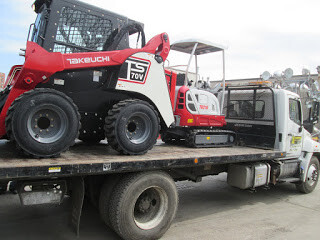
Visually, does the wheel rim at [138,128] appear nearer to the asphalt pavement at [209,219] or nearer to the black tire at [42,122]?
the black tire at [42,122]

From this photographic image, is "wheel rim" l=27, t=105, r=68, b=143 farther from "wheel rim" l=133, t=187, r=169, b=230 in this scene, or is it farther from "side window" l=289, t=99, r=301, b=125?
"side window" l=289, t=99, r=301, b=125

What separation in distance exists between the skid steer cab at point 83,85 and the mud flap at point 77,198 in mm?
474

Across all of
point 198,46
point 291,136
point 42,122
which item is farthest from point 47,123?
point 291,136

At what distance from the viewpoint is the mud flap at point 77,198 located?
12.1 feet

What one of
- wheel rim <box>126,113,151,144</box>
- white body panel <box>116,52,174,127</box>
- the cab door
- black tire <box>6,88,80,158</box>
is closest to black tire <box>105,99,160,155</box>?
wheel rim <box>126,113,151,144</box>

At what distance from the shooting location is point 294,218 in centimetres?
561

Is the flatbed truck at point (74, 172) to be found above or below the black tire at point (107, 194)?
above

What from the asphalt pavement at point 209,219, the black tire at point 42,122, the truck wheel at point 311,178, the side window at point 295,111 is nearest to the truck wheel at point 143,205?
the asphalt pavement at point 209,219

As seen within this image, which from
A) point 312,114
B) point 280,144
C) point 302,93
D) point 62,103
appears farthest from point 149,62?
point 302,93

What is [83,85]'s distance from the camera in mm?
4535

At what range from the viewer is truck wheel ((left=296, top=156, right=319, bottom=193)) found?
294 inches

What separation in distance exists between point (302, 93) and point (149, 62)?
286 inches

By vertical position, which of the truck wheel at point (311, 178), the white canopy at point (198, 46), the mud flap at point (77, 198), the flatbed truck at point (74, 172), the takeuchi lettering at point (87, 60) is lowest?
the truck wheel at point (311, 178)

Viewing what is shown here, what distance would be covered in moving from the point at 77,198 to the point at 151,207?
3.75ft
